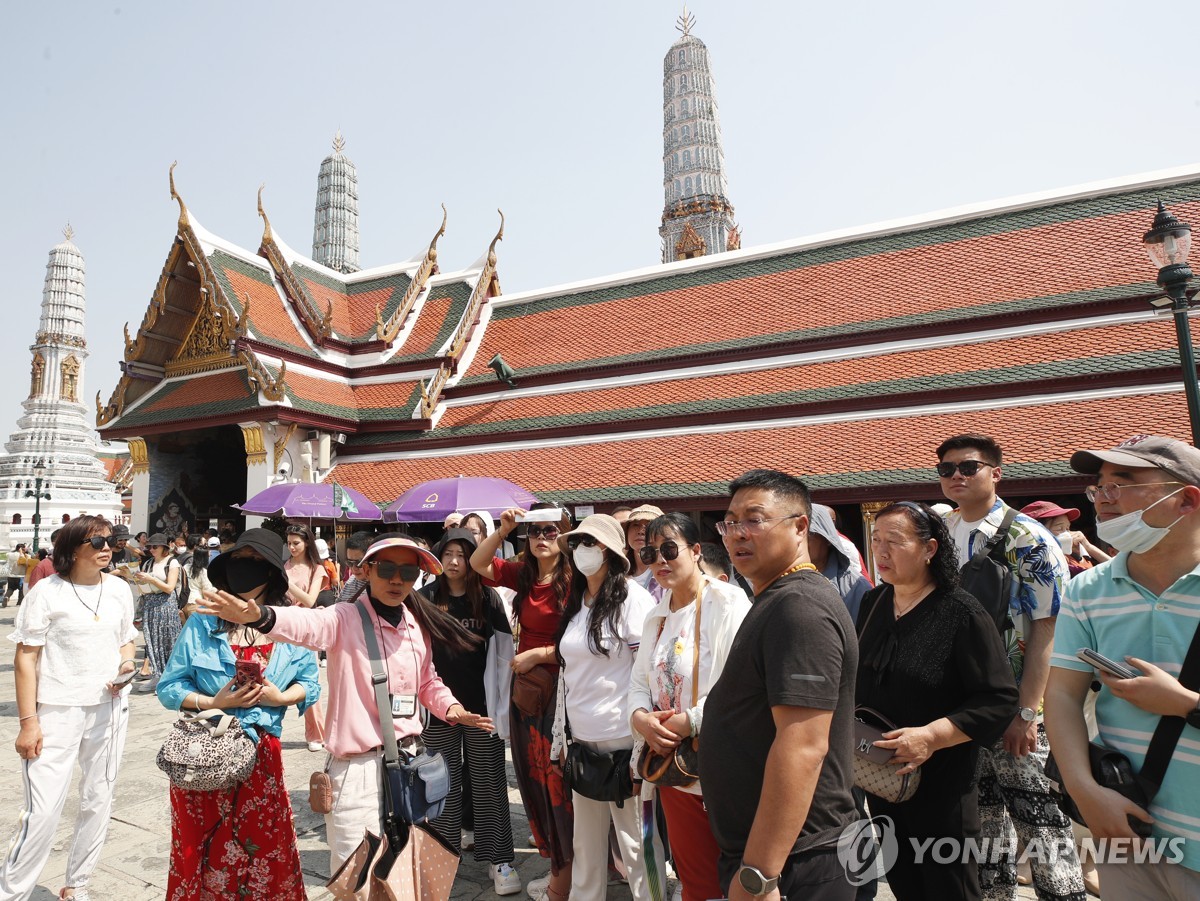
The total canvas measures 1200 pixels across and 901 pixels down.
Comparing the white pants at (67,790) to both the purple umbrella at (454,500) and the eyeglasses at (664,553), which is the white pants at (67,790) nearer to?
the eyeglasses at (664,553)

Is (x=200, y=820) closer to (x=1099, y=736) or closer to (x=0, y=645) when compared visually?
(x=1099, y=736)

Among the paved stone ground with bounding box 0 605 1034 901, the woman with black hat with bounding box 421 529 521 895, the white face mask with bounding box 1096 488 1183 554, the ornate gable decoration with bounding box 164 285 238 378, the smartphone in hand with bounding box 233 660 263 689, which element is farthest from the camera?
the ornate gable decoration with bounding box 164 285 238 378

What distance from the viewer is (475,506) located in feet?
26.0

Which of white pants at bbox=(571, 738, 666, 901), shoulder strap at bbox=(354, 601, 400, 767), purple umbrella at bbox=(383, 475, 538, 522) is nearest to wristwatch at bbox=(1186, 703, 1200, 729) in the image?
white pants at bbox=(571, 738, 666, 901)

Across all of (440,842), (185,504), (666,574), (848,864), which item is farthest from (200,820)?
(185,504)

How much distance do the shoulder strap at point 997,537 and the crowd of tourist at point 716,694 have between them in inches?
0.9

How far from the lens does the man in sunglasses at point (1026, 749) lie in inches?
101

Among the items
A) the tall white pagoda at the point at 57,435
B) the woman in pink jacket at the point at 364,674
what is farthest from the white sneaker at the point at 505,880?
the tall white pagoda at the point at 57,435

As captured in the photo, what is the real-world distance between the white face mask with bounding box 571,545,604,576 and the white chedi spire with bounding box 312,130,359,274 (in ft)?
159

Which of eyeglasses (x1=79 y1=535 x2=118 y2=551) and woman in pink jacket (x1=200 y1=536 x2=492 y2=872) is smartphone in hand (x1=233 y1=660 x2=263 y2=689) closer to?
woman in pink jacket (x1=200 y1=536 x2=492 y2=872)

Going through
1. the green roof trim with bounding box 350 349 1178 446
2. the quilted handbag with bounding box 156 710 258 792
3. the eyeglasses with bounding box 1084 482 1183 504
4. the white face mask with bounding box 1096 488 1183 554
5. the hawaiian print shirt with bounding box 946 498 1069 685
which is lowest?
the quilted handbag with bounding box 156 710 258 792

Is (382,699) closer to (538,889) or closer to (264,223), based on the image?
(538,889)

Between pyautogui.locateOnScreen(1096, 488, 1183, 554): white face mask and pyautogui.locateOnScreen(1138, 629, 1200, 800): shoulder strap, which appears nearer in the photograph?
pyautogui.locateOnScreen(1138, 629, 1200, 800): shoulder strap

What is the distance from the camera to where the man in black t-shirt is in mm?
1580
